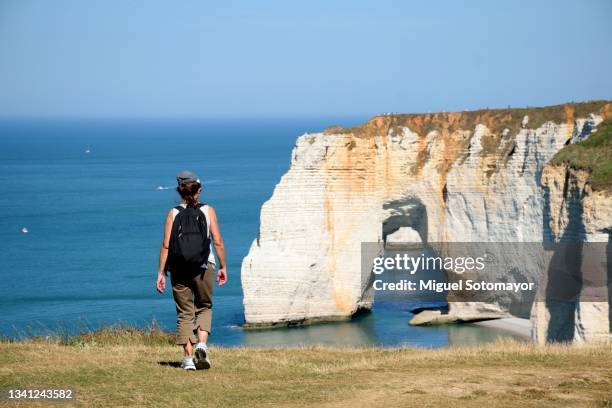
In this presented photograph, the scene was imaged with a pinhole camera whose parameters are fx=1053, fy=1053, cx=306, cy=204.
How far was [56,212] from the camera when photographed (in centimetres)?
8244

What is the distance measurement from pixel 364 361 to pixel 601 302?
17911 millimetres

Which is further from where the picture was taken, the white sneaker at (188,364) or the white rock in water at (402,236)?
the white rock in water at (402,236)

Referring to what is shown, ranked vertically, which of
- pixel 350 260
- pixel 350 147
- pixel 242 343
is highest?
pixel 350 147

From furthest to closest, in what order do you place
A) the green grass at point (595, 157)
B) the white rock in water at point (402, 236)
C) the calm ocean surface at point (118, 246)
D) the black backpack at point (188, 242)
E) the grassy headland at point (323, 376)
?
the white rock in water at point (402, 236), the calm ocean surface at point (118, 246), the green grass at point (595, 157), the black backpack at point (188, 242), the grassy headland at point (323, 376)

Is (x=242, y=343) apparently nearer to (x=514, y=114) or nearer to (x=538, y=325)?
(x=538, y=325)

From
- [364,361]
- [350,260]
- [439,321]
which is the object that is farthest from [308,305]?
[364,361]

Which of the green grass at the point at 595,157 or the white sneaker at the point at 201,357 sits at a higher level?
the green grass at the point at 595,157

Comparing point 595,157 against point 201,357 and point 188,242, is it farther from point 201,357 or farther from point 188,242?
point 188,242

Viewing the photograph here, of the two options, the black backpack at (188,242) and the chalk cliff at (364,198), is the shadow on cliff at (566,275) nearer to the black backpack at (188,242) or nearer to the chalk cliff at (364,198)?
the chalk cliff at (364,198)

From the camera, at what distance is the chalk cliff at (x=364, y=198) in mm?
37969

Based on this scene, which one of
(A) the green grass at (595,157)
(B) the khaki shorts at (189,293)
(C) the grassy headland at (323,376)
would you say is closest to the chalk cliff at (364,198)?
(A) the green grass at (595,157)

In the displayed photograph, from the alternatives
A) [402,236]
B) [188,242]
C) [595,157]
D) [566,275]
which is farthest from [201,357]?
[402,236]

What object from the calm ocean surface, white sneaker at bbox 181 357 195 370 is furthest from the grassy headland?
the calm ocean surface

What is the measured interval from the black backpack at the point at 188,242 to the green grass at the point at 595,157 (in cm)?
2006
